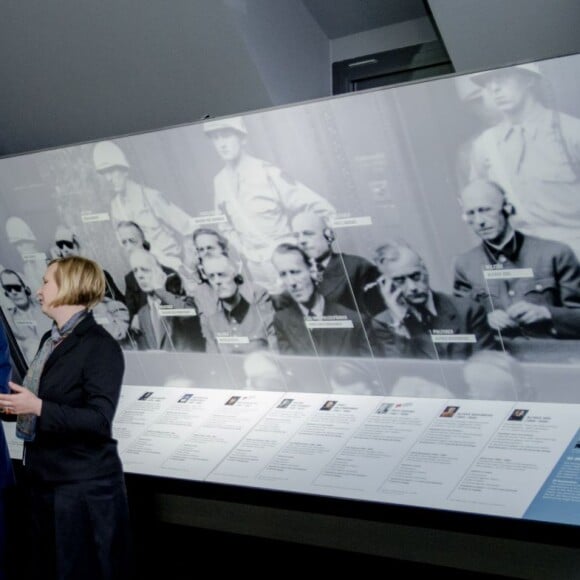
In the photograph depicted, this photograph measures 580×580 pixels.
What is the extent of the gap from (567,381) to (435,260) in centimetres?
58

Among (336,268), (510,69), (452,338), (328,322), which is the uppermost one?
(510,69)

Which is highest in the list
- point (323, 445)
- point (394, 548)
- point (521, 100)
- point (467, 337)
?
point (521, 100)

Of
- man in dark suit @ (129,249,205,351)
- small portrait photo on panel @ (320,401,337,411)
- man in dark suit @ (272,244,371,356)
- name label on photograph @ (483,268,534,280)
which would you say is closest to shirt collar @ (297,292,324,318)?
man in dark suit @ (272,244,371,356)

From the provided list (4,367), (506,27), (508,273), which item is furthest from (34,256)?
(506,27)

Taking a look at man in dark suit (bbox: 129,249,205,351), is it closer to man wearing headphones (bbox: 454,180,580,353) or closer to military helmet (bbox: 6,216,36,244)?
military helmet (bbox: 6,216,36,244)

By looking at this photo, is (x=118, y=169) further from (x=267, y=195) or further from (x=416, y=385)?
(x=416, y=385)

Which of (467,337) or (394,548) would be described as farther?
(467,337)

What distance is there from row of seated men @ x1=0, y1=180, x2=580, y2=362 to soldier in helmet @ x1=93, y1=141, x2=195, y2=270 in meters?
0.05

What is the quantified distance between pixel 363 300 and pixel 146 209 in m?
0.94

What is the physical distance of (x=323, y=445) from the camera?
274 cm

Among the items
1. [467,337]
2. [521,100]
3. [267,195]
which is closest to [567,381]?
[467,337]

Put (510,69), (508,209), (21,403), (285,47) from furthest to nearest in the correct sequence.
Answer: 1. (285,47)
2. (508,209)
3. (510,69)
4. (21,403)

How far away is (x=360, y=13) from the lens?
3.60 m

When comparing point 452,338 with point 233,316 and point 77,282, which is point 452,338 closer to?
point 233,316
